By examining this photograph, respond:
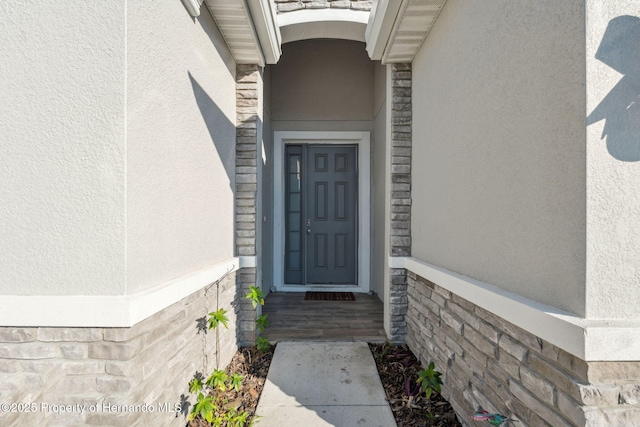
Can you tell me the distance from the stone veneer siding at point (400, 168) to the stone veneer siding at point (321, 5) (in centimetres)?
62

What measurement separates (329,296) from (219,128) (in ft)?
9.19

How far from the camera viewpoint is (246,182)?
3125 mm

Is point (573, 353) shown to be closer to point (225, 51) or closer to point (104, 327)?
point (104, 327)

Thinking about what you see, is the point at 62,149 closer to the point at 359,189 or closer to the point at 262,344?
the point at 262,344

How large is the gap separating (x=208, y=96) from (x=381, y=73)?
2604mm

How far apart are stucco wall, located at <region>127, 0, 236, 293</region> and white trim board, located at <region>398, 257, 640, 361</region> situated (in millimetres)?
1528

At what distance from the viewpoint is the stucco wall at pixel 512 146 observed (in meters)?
1.16

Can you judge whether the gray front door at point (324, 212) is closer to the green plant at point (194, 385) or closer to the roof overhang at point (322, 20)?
the roof overhang at point (322, 20)

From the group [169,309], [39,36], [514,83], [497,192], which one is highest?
[39,36]

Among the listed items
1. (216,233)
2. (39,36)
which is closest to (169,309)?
(216,233)

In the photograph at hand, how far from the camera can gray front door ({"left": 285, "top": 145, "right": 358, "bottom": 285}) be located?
5.02 m

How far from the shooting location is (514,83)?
1481 mm

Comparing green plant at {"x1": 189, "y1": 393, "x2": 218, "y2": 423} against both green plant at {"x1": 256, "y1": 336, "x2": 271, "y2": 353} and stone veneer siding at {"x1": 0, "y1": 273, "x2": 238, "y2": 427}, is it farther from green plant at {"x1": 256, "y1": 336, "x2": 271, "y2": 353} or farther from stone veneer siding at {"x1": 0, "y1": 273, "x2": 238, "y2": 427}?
green plant at {"x1": 256, "y1": 336, "x2": 271, "y2": 353}

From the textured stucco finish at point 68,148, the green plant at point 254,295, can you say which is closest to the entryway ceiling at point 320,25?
the textured stucco finish at point 68,148
